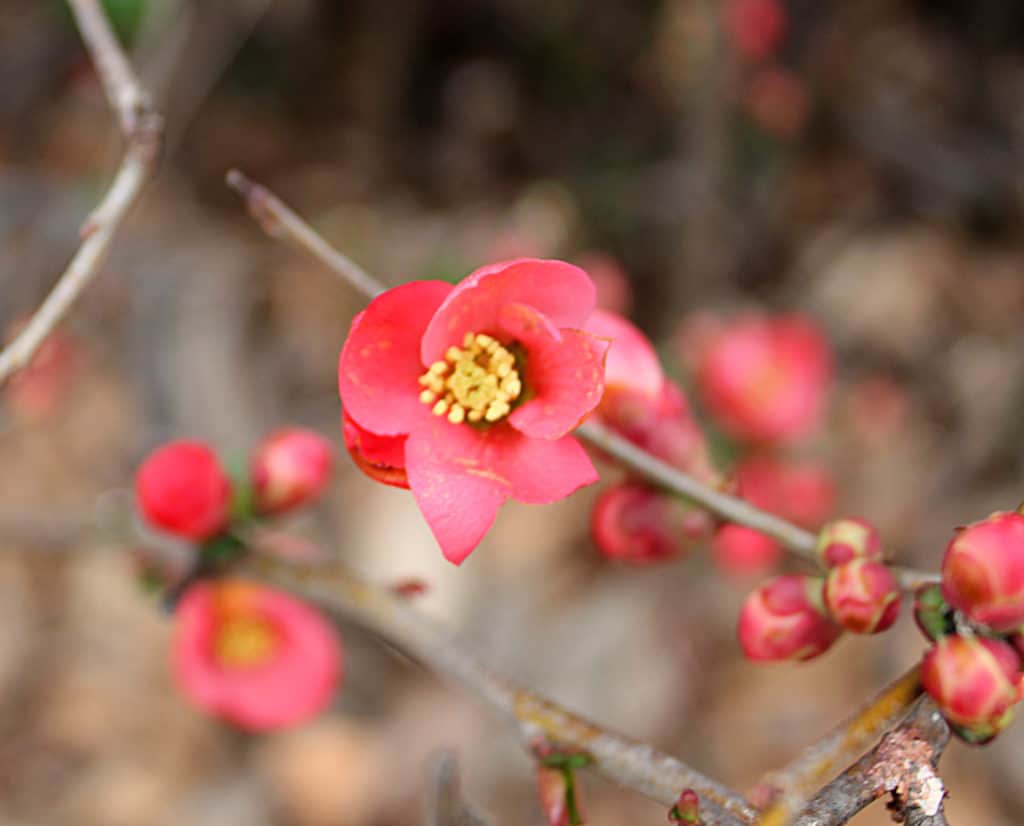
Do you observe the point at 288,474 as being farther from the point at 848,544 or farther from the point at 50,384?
the point at 50,384

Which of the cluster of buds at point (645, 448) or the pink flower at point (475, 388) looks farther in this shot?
the cluster of buds at point (645, 448)

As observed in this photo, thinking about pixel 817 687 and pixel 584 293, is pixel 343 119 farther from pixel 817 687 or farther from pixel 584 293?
pixel 584 293

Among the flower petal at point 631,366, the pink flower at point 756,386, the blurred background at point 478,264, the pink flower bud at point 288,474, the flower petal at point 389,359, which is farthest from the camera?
the pink flower at point 756,386

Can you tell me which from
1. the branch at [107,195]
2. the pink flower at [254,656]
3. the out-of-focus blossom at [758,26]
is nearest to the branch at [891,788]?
the branch at [107,195]

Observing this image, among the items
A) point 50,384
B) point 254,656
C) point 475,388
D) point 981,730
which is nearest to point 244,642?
point 254,656

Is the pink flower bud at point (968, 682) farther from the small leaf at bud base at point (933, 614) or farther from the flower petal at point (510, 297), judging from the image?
the flower petal at point (510, 297)

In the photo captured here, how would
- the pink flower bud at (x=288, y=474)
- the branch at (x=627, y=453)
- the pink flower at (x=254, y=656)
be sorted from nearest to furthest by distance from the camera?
the branch at (x=627, y=453) < the pink flower bud at (x=288, y=474) < the pink flower at (x=254, y=656)

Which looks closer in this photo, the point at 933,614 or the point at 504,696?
the point at 933,614
